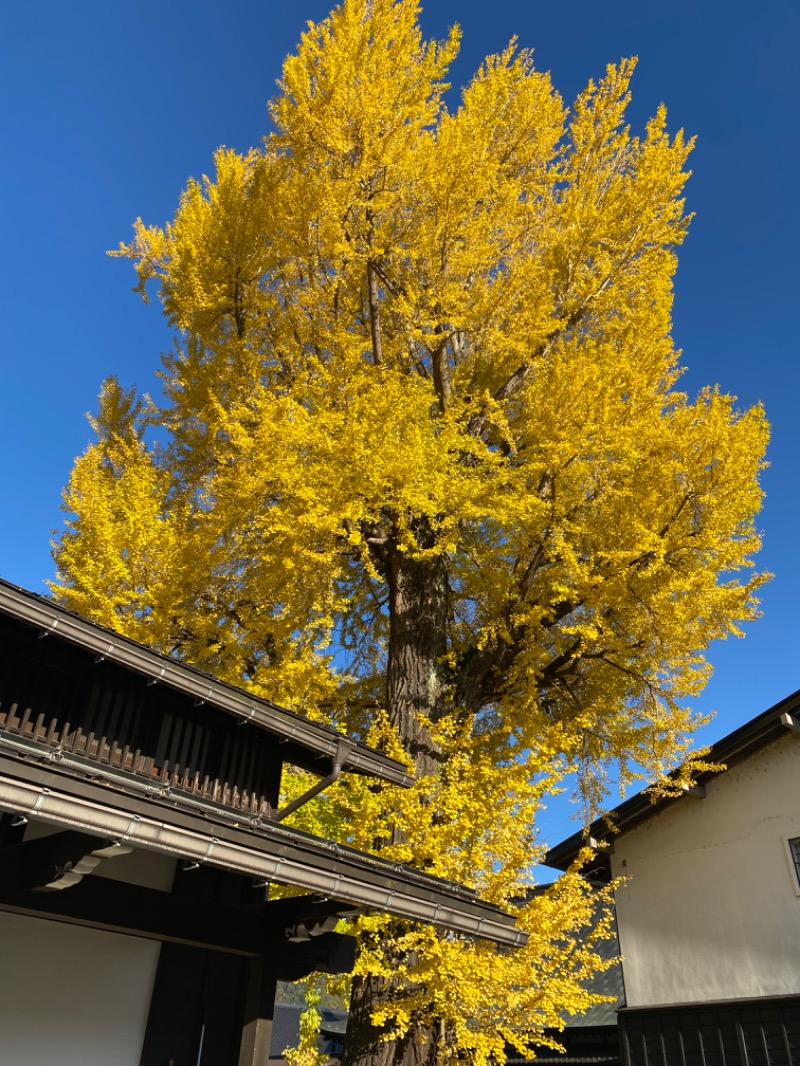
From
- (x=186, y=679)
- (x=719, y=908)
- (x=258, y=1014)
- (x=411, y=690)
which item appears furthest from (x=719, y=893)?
(x=186, y=679)

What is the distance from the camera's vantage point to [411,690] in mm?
7457

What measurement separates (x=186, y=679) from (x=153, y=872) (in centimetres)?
135

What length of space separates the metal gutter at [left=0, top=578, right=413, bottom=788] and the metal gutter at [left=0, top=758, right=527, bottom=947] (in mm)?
977

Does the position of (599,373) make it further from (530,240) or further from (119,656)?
(119,656)

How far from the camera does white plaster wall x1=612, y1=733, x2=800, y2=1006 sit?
8.13m

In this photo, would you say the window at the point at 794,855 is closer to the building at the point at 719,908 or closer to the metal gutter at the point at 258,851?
the building at the point at 719,908

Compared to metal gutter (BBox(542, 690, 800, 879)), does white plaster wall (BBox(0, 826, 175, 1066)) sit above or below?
below

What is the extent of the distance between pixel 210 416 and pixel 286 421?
256 cm

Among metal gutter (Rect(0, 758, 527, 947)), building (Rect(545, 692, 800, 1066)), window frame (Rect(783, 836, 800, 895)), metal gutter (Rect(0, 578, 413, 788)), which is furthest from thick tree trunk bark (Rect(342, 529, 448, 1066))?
window frame (Rect(783, 836, 800, 895))

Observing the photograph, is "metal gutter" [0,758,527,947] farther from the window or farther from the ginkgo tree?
the window

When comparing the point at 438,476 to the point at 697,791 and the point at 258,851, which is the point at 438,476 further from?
the point at 697,791

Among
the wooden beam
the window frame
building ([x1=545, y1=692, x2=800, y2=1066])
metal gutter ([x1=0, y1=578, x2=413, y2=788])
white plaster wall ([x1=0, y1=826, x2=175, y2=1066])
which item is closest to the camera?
the wooden beam

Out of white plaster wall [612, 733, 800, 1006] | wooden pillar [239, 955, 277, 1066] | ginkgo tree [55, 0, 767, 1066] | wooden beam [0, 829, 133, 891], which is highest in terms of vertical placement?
ginkgo tree [55, 0, 767, 1066]

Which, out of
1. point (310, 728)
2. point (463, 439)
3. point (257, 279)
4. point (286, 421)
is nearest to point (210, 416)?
point (257, 279)
